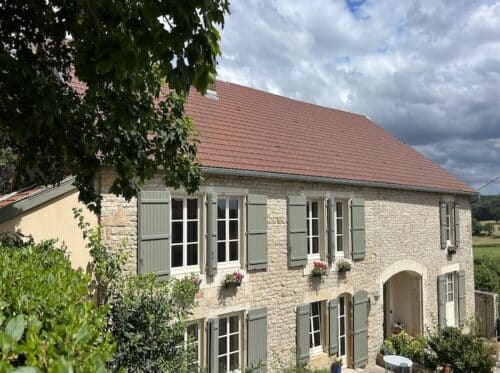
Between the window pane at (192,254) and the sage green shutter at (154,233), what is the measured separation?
0.67 m

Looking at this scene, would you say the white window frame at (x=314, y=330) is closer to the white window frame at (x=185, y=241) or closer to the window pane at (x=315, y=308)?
the window pane at (x=315, y=308)

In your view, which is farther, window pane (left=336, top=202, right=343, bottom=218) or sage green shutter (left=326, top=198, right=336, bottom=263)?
window pane (left=336, top=202, right=343, bottom=218)

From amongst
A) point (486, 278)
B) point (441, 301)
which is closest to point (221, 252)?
point (441, 301)

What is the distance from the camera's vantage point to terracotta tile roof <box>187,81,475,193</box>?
10055 mm

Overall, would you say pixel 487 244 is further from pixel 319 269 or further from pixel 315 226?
pixel 319 269

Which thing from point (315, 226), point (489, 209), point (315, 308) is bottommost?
point (315, 308)

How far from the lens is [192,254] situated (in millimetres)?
8609

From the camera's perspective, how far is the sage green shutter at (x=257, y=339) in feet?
29.8

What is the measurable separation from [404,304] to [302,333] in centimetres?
571

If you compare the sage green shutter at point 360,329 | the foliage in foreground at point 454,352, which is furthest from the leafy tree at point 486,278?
the sage green shutter at point 360,329

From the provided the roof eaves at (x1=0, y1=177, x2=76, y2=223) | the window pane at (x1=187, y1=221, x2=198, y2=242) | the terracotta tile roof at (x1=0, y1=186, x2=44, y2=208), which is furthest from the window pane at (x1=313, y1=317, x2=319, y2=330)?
the terracotta tile roof at (x1=0, y1=186, x2=44, y2=208)

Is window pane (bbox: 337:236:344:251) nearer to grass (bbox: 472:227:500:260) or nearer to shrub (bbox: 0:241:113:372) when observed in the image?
shrub (bbox: 0:241:113:372)

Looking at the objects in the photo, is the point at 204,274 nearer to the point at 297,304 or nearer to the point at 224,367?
the point at 224,367

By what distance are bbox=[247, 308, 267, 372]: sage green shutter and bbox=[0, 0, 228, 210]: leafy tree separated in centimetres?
392
